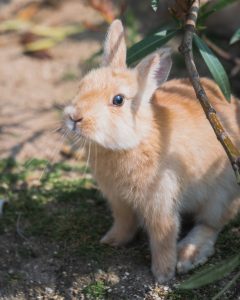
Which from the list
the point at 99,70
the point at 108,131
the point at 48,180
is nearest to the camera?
the point at 108,131

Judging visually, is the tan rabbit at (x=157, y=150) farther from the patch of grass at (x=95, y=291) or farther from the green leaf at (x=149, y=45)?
the patch of grass at (x=95, y=291)

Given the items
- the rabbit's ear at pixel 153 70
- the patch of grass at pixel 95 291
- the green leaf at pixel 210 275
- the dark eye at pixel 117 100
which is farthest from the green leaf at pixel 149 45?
the green leaf at pixel 210 275

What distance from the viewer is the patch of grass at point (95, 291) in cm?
402

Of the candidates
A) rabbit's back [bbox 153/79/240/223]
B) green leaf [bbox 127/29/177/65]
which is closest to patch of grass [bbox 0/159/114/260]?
rabbit's back [bbox 153/79/240/223]

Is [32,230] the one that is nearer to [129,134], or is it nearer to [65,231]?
[65,231]

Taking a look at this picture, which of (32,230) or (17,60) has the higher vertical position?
(17,60)

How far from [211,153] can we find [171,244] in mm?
662

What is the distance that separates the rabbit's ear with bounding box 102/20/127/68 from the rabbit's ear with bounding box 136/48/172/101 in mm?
167

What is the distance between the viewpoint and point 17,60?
738 cm

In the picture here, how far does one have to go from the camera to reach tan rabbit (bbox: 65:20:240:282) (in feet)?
12.6

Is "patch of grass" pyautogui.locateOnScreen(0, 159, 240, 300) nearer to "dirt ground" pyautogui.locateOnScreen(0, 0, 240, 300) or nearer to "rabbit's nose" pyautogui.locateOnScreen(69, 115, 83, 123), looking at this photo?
"dirt ground" pyautogui.locateOnScreen(0, 0, 240, 300)

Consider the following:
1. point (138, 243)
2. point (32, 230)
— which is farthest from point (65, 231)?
point (138, 243)

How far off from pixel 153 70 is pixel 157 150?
0.51 meters

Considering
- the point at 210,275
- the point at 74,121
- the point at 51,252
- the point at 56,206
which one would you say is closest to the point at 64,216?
the point at 56,206
